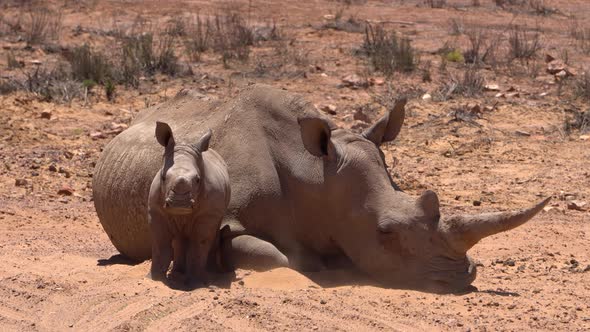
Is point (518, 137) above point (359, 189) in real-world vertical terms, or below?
below

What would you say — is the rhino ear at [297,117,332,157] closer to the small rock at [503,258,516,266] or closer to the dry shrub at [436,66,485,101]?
the small rock at [503,258,516,266]

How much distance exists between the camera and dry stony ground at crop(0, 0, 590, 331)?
7.57 meters

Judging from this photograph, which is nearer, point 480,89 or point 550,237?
point 550,237

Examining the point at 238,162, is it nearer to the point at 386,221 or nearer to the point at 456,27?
the point at 386,221

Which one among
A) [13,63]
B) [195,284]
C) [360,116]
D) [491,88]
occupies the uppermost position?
[195,284]

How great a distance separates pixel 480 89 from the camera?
1794cm

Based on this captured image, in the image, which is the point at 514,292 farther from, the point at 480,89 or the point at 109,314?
the point at 480,89

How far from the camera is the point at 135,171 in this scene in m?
9.68

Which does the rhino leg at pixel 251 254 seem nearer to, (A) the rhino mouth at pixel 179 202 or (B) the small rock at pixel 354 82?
(A) the rhino mouth at pixel 179 202

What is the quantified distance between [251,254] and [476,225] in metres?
1.71

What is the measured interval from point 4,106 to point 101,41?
246 inches

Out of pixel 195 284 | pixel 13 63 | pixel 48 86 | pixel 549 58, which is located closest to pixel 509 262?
pixel 195 284

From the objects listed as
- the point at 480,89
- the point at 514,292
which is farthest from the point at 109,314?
the point at 480,89

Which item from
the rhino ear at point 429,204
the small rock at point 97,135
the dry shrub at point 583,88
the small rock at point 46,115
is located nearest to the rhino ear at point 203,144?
the rhino ear at point 429,204
